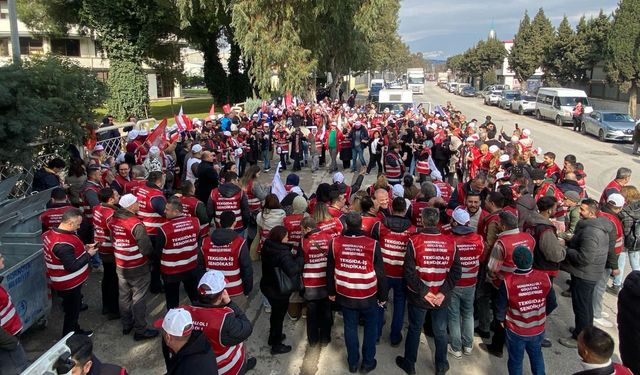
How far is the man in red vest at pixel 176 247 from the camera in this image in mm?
5430

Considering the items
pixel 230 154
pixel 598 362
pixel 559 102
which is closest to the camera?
pixel 598 362

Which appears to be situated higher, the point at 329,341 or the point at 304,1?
the point at 304,1

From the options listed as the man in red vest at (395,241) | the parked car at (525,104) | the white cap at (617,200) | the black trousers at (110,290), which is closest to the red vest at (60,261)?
the black trousers at (110,290)

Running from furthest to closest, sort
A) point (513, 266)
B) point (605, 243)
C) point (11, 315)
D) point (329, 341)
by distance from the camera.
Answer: point (329, 341), point (605, 243), point (513, 266), point (11, 315)

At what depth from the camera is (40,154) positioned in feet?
27.6

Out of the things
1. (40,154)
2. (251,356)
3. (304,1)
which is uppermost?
(304,1)

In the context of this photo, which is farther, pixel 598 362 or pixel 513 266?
pixel 513 266

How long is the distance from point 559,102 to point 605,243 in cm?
2682

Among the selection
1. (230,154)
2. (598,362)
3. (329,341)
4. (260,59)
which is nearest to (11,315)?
(329,341)

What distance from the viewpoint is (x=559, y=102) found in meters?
28.9

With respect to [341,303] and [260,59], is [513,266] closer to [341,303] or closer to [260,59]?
[341,303]

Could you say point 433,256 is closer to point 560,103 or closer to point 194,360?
point 194,360

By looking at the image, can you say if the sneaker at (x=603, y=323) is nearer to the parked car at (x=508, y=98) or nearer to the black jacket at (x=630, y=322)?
the black jacket at (x=630, y=322)

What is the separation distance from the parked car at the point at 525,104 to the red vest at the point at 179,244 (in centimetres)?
3398
